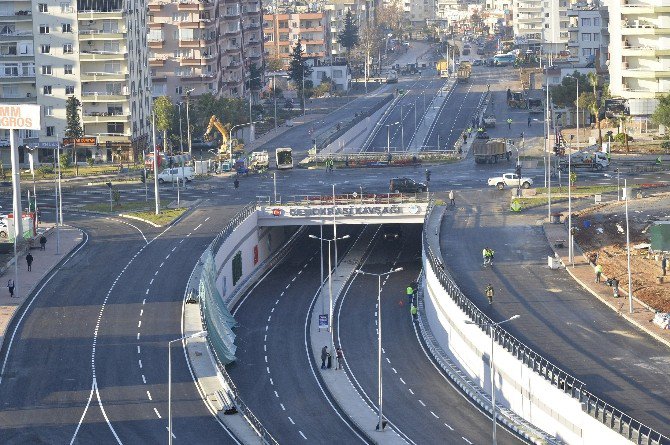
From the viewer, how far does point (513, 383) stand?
77000 mm

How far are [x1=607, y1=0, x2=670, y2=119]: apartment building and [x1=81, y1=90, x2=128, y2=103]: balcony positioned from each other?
186 ft

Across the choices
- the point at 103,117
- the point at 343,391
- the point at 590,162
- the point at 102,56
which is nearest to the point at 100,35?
the point at 102,56

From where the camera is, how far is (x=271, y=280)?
117938 millimetres

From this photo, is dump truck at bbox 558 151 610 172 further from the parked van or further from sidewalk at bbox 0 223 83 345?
sidewalk at bbox 0 223 83 345

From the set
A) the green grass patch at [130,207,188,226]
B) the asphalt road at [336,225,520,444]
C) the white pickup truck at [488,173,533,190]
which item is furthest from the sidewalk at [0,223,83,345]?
the white pickup truck at [488,173,533,190]

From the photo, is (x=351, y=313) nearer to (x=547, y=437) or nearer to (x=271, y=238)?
(x=271, y=238)

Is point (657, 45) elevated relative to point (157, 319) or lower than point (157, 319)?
elevated

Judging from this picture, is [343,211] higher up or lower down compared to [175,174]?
lower down

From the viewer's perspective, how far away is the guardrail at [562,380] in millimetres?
64688

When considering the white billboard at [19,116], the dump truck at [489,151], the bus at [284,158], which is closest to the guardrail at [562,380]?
the white billboard at [19,116]

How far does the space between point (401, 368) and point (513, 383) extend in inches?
542

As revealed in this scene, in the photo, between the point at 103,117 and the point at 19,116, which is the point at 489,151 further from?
the point at 19,116

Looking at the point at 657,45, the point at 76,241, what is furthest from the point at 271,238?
the point at 657,45

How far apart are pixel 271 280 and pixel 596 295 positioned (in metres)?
33.4
